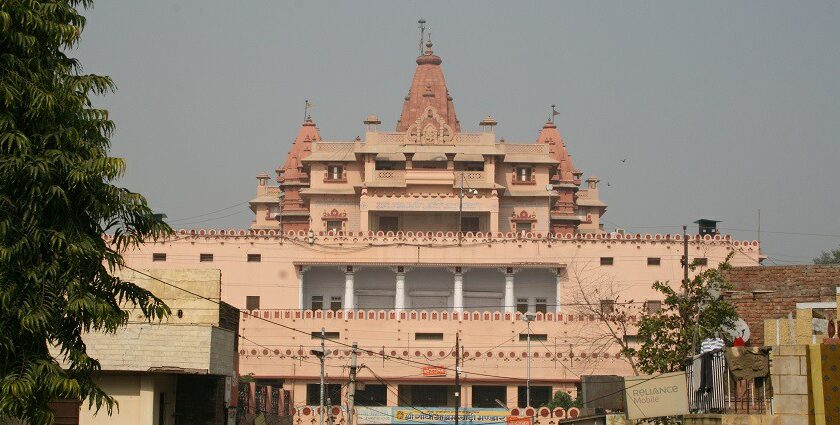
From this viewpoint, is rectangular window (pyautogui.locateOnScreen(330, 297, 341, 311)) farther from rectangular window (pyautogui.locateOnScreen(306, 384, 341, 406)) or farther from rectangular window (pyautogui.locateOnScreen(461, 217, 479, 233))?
rectangular window (pyautogui.locateOnScreen(306, 384, 341, 406))

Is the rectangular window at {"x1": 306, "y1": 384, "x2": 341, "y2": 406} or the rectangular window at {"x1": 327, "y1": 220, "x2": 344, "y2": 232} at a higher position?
the rectangular window at {"x1": 327, "y1": 220, "x2": 344, "y2": 232}

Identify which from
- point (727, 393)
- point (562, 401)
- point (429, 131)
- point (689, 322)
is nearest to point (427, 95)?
point (429, 131)

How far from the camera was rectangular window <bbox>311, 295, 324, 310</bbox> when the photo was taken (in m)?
69.9

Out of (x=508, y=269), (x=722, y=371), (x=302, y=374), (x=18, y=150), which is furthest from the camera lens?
(x=508, y=269)

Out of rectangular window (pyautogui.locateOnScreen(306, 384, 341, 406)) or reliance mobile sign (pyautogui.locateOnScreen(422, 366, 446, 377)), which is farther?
reliance mobile sign (pyautogui.locateOnScreen(422, 366, 446, 377))

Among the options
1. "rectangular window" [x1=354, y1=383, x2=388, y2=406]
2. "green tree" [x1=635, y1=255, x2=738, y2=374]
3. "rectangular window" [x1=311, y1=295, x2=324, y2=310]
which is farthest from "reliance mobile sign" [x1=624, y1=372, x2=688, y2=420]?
"rectangular window" [x1=311, y1=295, x2=324, y2=310]

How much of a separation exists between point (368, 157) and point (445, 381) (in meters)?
15.2

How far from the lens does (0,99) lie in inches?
610

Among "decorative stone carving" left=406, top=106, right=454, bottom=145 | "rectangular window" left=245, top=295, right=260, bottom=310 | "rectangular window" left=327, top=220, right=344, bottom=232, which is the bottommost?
"rectangular window" left=245, top=295, right=260, bottom=310

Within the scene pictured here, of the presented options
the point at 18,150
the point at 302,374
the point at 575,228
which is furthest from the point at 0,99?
the point at 575,228

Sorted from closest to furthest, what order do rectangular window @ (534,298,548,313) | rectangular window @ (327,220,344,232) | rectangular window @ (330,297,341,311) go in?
1. rectangular window @ (534,298,548,313)
2. rectangular window @ (330,297,341,311)
3. rectangular window @ (327,220,344,232)

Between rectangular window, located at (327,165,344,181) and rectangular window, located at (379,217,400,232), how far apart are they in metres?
3.25

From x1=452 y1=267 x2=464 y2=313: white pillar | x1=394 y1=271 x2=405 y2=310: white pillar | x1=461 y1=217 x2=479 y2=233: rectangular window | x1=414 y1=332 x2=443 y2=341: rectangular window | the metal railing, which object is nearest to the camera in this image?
the metal railing

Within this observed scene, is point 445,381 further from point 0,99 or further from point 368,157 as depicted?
point 0,99
